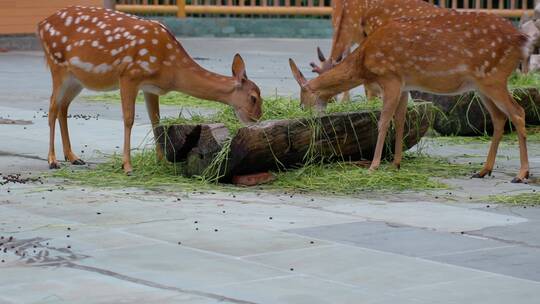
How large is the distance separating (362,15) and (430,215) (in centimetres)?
596

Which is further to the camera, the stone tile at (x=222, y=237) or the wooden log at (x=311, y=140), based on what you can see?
the wooden log at (x=311, y=140)

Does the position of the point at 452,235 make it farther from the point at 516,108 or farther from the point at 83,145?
the point at 83,145

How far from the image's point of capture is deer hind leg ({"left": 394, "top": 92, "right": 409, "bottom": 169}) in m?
11.6

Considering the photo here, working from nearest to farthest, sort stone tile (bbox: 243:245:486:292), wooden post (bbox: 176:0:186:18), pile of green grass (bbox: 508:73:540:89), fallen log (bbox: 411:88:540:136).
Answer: stone tile (bbox: 243:245:486:292) < fallen log (bbox: 411:88:540:136) < pile of green grass (bbox: 508:73:540:89) < wooden post (bbox: 176:0:186:18)

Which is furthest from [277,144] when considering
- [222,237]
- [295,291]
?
[295,291]

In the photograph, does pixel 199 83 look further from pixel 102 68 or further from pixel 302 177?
pixel 302 177

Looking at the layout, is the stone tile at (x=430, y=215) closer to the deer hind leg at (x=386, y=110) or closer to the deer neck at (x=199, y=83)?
the deer hind leg at (x=386, y=110)

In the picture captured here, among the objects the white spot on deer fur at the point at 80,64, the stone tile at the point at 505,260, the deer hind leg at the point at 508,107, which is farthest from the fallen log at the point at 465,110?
the stone tile at the point at 505,260

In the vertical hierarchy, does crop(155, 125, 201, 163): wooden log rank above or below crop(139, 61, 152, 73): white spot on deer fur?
below

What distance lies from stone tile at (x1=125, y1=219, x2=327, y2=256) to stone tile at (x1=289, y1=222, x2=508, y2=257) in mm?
244

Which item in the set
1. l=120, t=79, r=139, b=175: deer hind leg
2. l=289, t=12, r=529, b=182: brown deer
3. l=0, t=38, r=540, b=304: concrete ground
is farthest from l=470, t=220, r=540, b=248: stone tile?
l=120, t=79, r=139, b=175: deer hind leg

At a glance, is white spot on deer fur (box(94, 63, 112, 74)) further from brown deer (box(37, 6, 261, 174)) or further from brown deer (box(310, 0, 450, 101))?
brown deer (box(310, 0, 450, 101))

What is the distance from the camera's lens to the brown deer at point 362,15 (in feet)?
46.7

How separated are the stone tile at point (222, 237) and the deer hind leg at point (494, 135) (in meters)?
3.37
